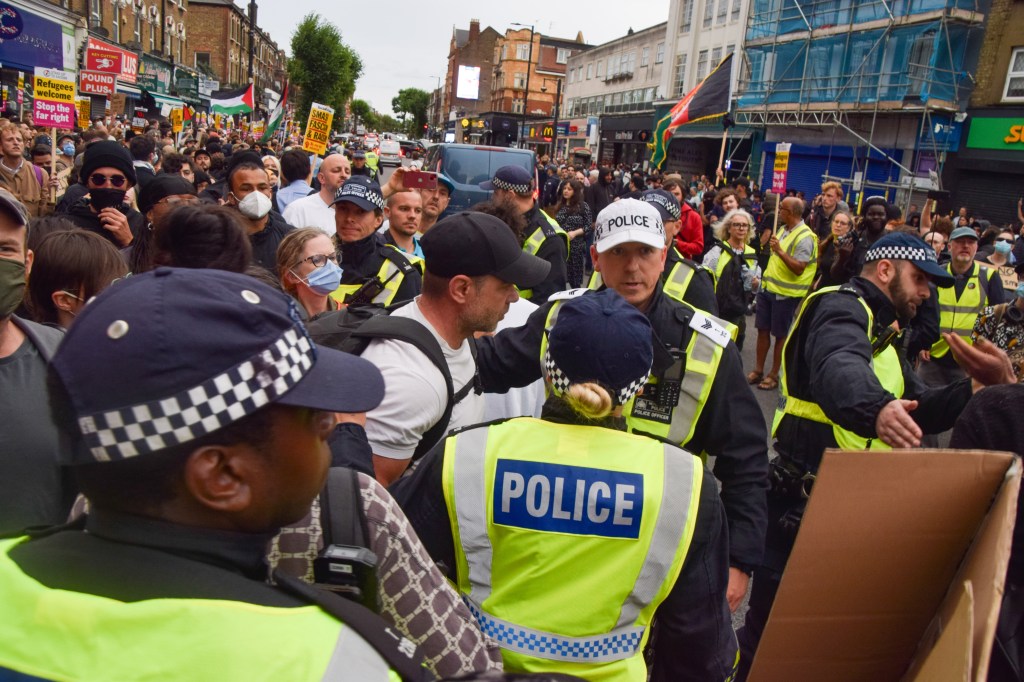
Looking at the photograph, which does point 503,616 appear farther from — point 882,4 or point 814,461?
point 882,4

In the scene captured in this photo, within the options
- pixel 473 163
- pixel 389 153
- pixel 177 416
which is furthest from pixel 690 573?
pixel 389 153

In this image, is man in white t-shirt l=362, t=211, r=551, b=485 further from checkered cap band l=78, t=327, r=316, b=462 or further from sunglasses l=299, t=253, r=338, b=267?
checkered cap band l=78, t=327, r=316, b=462

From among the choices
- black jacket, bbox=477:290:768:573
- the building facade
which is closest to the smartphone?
black jacket, bbox=477:290:768:573

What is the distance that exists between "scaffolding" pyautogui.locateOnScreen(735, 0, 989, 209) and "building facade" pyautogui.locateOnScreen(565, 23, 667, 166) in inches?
347

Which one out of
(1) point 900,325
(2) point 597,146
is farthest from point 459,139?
(1) point 900,325

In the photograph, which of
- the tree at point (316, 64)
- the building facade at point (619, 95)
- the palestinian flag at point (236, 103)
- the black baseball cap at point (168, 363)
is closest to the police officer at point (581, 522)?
the black baseball cap at point (168, 363)

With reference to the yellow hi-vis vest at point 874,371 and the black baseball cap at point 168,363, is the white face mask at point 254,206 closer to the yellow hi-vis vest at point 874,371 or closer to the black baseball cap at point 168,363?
A: the yellow hi-vis vest at point 874,371

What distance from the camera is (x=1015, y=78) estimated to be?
71.9 ft

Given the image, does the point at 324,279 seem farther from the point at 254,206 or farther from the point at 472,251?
the point at 254,206

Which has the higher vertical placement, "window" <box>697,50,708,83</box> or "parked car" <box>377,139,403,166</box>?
"window" <box>697,50,708,83</box>

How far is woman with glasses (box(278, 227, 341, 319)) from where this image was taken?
12.0ft

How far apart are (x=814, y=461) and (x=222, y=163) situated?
33.9ft

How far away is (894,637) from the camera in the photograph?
1.79m

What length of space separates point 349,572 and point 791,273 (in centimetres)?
764
